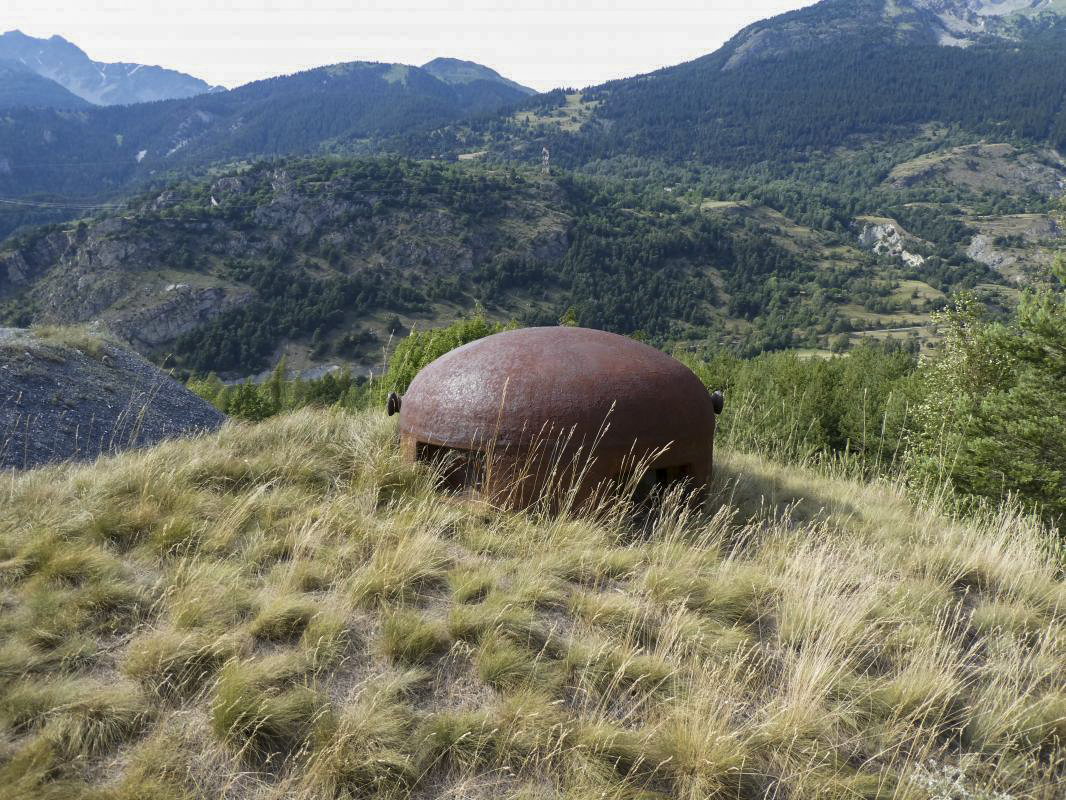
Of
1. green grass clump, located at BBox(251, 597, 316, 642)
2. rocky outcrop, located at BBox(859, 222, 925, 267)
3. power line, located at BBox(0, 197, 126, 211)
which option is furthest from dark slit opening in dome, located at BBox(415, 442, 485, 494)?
power line, located at BBox(0, 197, 126, 211)

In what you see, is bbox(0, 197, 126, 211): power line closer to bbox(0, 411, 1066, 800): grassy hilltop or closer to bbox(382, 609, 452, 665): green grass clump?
bbox(0, 411, 1066, 800): grassy hilltop

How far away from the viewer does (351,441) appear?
652 centimetres

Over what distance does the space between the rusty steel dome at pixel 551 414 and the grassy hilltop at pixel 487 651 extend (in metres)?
0.37

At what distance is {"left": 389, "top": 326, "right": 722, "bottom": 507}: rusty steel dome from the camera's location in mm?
5148

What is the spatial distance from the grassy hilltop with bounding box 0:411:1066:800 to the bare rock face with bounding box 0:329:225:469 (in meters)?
4.64

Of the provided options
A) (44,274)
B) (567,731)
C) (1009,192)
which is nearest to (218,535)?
(567,731)

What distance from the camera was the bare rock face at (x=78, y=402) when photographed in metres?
9.38

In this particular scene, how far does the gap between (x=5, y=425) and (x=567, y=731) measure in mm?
9676

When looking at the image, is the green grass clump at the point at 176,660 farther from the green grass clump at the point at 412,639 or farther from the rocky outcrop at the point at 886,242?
the rocky outcrop at the point at 886,242

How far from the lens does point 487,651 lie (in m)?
3.40

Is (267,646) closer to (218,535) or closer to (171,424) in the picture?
(218,535)

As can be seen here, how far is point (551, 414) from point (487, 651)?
2107 mm

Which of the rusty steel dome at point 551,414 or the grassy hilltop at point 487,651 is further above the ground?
the rusty steel dome at point 551,414

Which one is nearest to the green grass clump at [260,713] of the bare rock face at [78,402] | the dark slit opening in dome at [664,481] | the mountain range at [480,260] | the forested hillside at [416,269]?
the dark slit opening in dome at [664,481]
